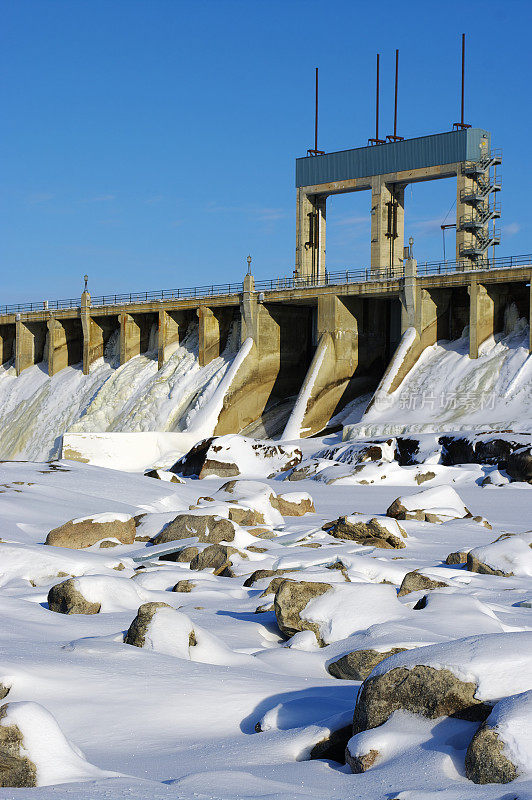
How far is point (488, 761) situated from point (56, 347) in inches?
1870

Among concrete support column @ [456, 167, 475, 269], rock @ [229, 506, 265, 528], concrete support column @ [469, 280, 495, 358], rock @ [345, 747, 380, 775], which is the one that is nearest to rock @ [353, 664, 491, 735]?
rock @ [345, 747, 380, 775]

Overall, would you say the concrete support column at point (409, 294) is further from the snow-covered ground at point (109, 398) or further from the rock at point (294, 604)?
the rock at point (294, 604)

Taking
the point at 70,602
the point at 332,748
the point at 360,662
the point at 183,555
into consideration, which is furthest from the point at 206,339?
the point at 332,748

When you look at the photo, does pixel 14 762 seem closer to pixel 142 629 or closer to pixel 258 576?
pixel 142 629

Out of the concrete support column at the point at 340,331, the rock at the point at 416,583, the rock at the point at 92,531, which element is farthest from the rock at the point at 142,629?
the concrete support column at the point at 340,331

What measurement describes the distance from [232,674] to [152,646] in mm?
593

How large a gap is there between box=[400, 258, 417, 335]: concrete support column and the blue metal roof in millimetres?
7552

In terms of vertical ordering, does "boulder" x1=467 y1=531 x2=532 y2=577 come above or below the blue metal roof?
below

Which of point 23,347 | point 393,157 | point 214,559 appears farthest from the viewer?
point 23,347

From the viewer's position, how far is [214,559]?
10406mm

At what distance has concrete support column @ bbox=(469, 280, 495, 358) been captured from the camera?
1302 inches

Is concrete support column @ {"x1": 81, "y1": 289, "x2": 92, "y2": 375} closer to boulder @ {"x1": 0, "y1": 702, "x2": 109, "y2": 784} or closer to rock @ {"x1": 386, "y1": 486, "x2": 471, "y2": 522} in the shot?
rock @ {"x1": 386, "y1": 486, "x2": 471, "y2": 522}

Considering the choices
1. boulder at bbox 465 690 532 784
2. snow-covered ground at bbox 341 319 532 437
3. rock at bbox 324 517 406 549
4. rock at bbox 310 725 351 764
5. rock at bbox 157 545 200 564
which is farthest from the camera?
snow-covered ground at bbox 341 319 532 437

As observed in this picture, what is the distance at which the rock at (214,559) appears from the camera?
1033 cm
